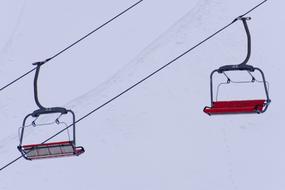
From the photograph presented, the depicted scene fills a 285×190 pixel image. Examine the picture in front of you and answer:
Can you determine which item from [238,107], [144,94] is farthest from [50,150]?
[144,94]

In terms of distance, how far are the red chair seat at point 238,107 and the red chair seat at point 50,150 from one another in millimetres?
1429

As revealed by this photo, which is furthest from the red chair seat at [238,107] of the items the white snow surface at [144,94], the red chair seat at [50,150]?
the white snow surface at [144,94]

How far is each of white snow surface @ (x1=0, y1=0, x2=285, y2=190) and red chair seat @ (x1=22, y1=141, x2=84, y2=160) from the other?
550 centimetres

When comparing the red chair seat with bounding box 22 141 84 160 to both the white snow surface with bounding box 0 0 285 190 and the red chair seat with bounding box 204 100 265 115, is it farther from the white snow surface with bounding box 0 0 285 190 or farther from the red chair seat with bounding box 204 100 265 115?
the white snow surface with bounding box 0 0 285 190

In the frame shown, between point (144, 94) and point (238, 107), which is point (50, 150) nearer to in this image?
point (238, 107)

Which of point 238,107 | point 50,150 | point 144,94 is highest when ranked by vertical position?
point 144,94

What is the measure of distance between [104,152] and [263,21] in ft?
18.9

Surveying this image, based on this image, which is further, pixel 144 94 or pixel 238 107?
pixel 144 94

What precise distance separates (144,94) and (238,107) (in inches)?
293

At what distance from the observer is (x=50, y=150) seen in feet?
18.9

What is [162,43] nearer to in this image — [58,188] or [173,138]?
[173,138]

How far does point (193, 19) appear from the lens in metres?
14.5

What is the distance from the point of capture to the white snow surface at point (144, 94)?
1139cm

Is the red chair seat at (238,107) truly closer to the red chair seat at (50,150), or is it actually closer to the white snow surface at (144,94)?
the red chair seat at (50,150)
